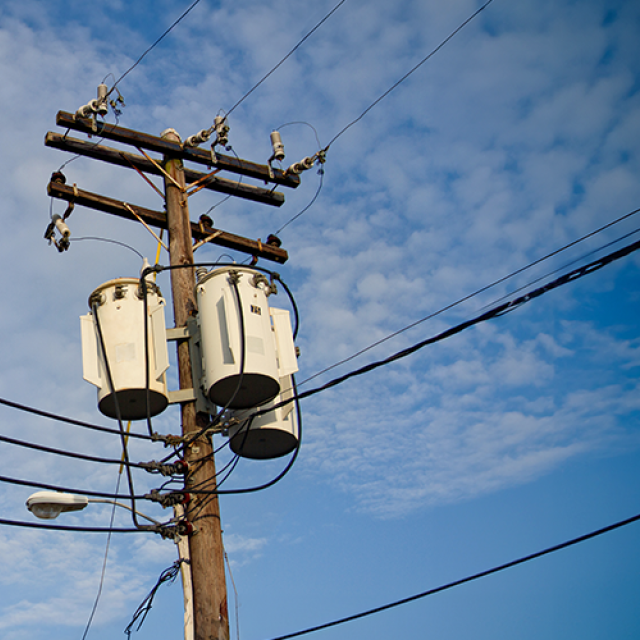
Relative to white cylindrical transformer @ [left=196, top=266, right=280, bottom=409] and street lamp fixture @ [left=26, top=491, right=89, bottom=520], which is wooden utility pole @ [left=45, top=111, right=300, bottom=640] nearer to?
white cylindrical transformer @ [left=196, top=266, right=280, bottom=409]

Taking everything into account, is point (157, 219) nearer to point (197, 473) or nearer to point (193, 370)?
point (193, 370)

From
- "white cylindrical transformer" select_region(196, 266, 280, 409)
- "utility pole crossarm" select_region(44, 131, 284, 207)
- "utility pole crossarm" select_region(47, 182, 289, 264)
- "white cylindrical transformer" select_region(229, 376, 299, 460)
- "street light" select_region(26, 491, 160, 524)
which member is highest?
"utility pole crossarm" select_region(44, 131, 284, 207)

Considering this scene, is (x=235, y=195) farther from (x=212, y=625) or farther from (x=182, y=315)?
(x=212, y=625)

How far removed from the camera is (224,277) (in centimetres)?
679

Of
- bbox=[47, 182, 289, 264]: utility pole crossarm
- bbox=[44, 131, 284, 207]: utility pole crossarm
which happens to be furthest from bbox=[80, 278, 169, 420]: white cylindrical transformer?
bbox=[44, 131, 284, 207]: utility pole crossarm

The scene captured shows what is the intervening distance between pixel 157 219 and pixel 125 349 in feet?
7.56

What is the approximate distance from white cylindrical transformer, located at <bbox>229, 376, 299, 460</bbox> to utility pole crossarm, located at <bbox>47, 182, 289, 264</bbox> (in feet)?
7.82

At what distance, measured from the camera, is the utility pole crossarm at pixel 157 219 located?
8023 millimetres

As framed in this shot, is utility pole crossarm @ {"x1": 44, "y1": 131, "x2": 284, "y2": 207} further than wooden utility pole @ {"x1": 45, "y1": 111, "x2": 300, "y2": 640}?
Yes

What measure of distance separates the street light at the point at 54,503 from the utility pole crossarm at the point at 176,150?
3947 mm

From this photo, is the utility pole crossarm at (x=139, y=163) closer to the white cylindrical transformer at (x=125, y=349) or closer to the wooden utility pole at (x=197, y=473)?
the wooden utility pole at (x=197, y=473)

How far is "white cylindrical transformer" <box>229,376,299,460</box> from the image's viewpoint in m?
6.73

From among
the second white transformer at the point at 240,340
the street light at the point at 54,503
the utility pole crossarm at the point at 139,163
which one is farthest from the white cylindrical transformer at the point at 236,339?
the utility pole crossarm at the point at 139,163

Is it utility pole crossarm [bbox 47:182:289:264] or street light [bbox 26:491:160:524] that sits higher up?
utility pole crossarm [bbox 47:182:289:264]
